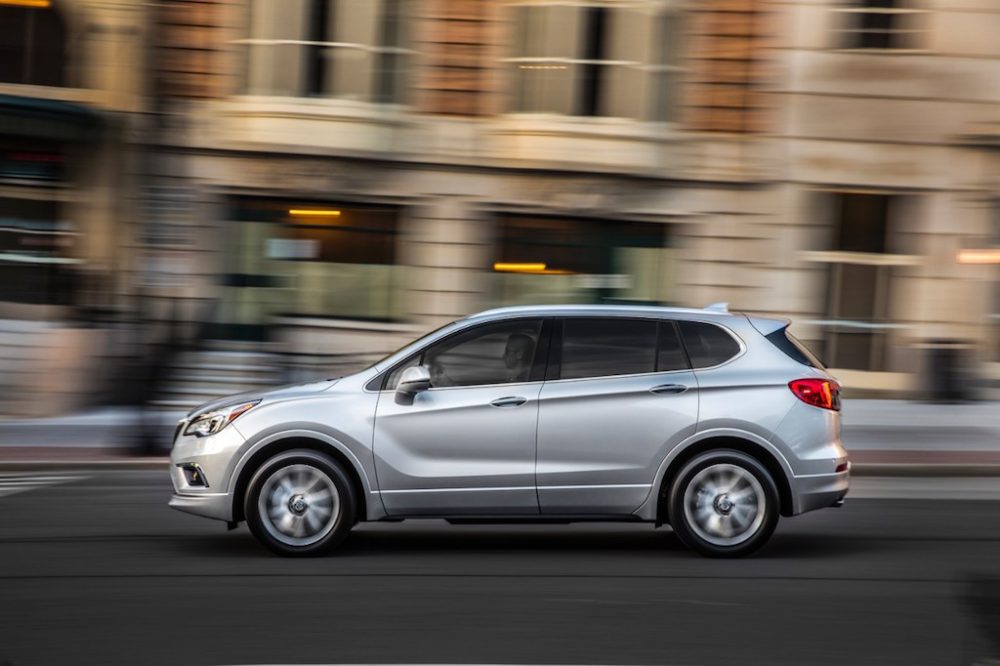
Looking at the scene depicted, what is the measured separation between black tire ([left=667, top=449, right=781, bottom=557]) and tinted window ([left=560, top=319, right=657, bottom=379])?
684mm

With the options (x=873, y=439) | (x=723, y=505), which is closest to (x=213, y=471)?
(x=723, y=505)

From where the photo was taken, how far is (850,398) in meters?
20.5

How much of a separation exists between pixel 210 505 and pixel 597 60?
44.7 feet

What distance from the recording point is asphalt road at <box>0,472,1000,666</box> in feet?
20.1

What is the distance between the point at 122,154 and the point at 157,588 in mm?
14693

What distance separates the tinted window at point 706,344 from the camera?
848cm

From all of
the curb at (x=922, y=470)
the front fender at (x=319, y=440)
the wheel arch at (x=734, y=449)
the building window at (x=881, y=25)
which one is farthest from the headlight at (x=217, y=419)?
the building window at (x=881, y=25)

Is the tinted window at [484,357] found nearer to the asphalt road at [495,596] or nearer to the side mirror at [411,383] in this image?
the side mirror at [411,383]

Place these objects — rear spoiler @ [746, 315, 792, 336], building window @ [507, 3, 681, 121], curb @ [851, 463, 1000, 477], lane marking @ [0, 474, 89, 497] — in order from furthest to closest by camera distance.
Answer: building window @ [507, 3, 681, 121]
curb @ [851, 463, 1000, 477]
lane marking @ [0, 474, 89, 497]
rear spoiler @ [746, 315, 792, 336]

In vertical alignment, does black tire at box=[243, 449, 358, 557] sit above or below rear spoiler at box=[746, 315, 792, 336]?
below

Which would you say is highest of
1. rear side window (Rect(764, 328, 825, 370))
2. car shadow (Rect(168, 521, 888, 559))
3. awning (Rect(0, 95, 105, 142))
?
awning (Rect(0, 95, 105, 142))

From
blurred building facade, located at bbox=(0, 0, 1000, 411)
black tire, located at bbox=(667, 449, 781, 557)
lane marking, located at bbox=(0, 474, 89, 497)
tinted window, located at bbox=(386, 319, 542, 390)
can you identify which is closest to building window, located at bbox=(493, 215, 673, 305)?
blurred building facade, located at bbox=(0, 0, 1000, 411)

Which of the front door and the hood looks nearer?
the front door

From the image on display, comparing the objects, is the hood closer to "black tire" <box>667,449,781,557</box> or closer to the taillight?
"black tire" <box>667,449,781,557</box>
